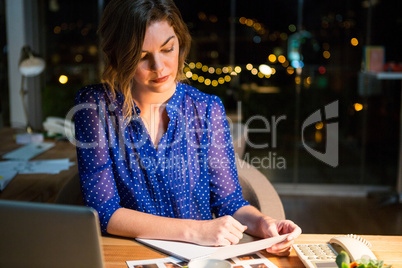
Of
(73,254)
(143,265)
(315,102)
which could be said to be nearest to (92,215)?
(73,254)

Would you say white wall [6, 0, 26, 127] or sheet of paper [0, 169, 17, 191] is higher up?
white wall [6, 0, 26, 127]

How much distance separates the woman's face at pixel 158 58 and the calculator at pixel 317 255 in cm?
64

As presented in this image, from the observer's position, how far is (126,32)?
143cm

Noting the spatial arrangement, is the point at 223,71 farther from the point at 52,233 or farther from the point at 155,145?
the point at 52,233

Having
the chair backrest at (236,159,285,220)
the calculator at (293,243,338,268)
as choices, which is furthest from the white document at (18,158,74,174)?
the calculator at (293,243,338,268)

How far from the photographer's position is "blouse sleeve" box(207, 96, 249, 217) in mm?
1622

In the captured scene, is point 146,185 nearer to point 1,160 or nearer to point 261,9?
point 1,160

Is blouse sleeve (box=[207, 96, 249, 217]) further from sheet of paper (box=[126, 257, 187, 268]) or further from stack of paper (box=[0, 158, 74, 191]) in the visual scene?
stack of paper (box=[0, 158, 74, 191])

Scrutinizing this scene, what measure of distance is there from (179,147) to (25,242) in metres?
0.76

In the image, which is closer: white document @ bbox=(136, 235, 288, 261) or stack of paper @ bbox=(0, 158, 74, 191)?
white document @ bbox=(136, 235, 288, 261)

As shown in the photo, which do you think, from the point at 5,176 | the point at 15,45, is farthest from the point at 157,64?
the point at 15,45

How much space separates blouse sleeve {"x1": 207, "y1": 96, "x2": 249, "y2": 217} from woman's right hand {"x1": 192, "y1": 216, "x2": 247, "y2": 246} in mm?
284

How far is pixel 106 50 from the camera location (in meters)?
1.50

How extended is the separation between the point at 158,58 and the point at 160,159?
328 millimetres
